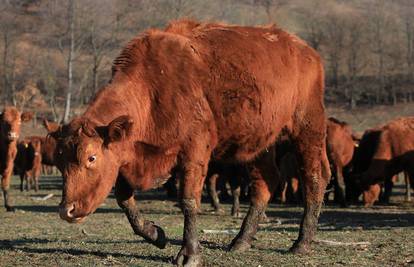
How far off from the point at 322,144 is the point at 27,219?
8.01 m

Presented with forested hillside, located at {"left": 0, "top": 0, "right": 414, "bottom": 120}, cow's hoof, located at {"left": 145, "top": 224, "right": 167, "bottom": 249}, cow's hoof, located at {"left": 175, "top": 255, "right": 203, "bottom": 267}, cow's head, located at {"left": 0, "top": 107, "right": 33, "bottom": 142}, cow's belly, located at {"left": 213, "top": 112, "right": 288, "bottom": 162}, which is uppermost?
cow's belly, located at {"left": 213, "top": 112, "right": 288, "bottom": 162}

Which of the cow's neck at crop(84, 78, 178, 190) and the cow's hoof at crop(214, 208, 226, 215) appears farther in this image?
the cow's hoof at crop(214, 208, 226, 215)

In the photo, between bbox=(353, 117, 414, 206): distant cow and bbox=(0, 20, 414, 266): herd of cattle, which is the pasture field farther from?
bbox=(353, 117, 414, 206): distant cow

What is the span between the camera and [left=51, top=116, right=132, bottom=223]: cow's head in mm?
7395

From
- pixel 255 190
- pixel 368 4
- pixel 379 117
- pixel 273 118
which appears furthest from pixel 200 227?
pixel 368 4

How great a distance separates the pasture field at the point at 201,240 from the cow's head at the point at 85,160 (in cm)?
90

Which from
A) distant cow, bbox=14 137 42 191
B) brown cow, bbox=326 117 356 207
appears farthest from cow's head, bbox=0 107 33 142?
distant cow, bbox=14 137 42 191

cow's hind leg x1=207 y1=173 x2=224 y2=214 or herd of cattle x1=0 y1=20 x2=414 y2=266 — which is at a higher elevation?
herd of cattle x1=0 y1=20 x2=414 y2=266

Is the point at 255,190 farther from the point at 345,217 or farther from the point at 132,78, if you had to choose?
the point at 345,217

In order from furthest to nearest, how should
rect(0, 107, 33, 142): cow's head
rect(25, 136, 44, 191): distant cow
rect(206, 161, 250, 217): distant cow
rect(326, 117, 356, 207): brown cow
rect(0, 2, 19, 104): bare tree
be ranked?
rect(0, 2, 19, 104): bare tree
rect(25, 136, 44, 191): distant cow
rect(326, 117, 356, 207): brown cow
rect(0, 107, 33, 142): cow's head
rect(206, 161, 250, 217): distant cow

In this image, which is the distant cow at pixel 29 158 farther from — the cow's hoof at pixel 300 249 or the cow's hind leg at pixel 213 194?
the cow's hoof at pixel 300 249

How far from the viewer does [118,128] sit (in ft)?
24.7

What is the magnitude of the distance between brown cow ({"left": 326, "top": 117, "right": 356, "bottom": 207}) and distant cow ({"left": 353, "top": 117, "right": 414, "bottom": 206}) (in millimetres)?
648

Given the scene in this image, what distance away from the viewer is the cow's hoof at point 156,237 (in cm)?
866
